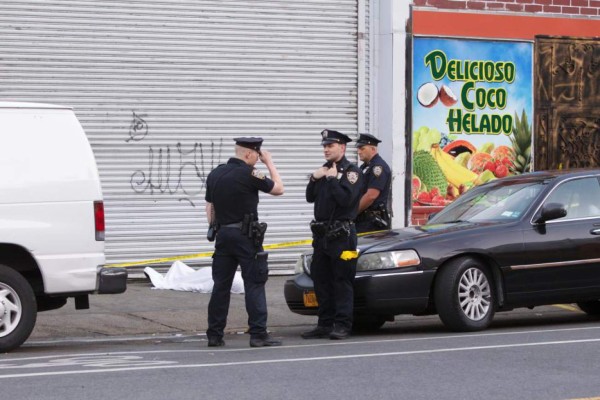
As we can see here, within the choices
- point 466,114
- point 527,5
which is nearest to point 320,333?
point 466,114

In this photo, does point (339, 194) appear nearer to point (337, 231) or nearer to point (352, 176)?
point (352, 176)

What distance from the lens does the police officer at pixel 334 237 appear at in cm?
1130

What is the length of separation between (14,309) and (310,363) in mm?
2744

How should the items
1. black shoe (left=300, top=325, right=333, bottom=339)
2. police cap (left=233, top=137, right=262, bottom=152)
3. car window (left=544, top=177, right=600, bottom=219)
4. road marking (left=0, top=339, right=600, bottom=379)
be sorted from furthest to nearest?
car window (left=544, top=177, right=600, bottom=219)
black shoe (left=300, top=325, right=333, bottom=339)
police cap (left=233, top=137, right=262, bottom=152)
road marking (left=0, top=339, right=600, bottom=379)

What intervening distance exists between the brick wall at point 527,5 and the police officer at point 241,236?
7706 millimetres

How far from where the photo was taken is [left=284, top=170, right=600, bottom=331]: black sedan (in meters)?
11.4

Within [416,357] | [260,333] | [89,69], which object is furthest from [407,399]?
[89,69]

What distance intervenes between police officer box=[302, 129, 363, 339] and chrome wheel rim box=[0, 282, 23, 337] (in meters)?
2.70

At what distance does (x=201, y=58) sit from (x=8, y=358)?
7473 millimetres

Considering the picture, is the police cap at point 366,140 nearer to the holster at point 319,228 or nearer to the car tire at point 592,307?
the holster at point 319,228

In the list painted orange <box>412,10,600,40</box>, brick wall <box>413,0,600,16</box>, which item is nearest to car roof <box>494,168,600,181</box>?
painted orange <box>412,10,600,40</box>

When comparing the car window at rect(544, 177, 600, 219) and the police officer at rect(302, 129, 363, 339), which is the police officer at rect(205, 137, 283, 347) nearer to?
the police officer at rect(302, 129, 363, 339)

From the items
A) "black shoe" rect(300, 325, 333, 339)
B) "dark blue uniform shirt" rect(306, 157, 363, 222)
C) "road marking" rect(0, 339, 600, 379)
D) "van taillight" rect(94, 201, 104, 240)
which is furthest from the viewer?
"black shoe" rect(300, 325, 333, 339)

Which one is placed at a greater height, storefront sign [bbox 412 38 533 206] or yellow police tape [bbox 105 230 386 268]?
storefront sign [bbox 412 38 533 206]
